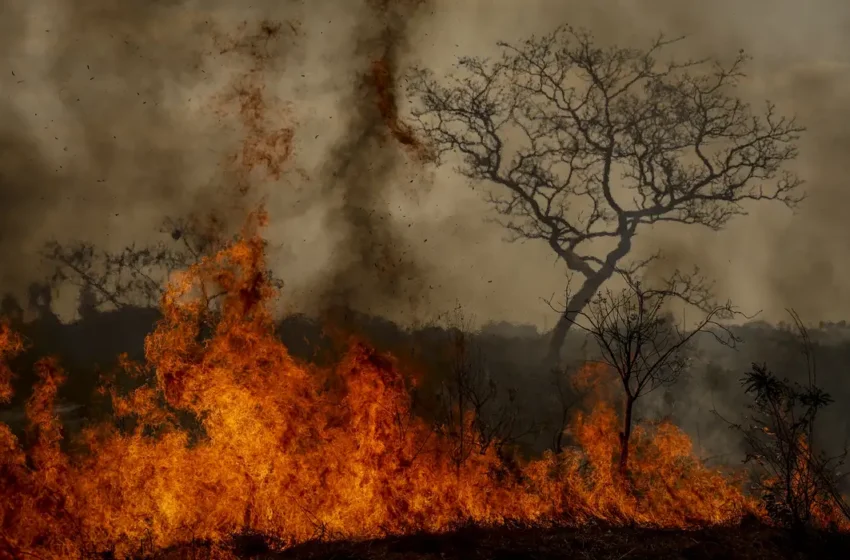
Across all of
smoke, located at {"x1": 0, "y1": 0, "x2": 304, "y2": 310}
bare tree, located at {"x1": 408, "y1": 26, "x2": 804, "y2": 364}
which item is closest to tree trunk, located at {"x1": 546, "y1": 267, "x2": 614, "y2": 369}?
bare tree, located at {"x1": 408, "y1": 26, "x2": 804, "y2": 364}

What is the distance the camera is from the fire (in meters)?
9.55

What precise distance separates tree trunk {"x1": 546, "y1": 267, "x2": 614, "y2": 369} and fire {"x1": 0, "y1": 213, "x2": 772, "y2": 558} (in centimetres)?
273

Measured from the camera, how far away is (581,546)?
337 inches

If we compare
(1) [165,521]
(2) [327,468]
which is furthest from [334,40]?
(1) [165,521]

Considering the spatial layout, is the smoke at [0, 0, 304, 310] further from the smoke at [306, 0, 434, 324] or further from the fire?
the fire

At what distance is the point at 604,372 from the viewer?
45.0 feet

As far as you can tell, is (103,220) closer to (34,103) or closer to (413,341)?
(34,103)

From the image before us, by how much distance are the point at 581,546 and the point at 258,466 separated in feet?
17.2

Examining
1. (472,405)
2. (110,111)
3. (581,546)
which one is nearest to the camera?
(581,546)

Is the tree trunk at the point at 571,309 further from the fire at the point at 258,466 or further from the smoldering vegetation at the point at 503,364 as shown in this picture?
the fire at the point at 258,466

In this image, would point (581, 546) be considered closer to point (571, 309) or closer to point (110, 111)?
point (571, 309)

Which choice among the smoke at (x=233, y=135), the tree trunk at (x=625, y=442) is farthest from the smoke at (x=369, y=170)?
the tree trunk at (x=625, y=442)

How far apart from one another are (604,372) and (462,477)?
4.63 metres

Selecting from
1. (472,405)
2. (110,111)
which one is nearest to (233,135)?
(110,111)
